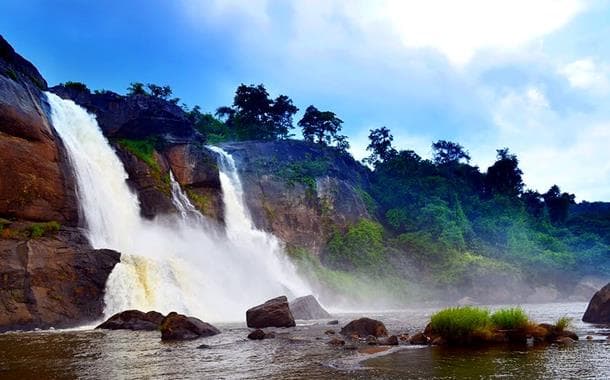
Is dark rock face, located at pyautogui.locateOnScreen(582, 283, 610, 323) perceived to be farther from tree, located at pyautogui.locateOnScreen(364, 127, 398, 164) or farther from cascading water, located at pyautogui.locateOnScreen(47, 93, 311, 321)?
tree, located at pyautogui.locateOnScreen(364, 127, 398, 164)

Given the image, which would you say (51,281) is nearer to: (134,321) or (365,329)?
(134,321)

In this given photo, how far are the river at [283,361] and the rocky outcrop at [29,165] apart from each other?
13.1 m

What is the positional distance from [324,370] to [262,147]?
52.7m

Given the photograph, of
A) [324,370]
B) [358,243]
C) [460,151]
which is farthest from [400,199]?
[324,370]

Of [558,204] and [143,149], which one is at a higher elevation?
[558,204]

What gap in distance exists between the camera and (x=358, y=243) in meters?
58.7

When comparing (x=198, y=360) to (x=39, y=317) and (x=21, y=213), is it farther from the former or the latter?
(x=21, y=213)

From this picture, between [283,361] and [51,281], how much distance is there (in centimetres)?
1691

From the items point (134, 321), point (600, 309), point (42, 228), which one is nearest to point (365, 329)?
point (134, 321)

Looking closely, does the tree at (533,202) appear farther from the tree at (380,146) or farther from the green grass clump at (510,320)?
the green grass clump at (510,320)

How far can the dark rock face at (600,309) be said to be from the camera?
20.9 metres

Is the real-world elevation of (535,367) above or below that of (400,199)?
below

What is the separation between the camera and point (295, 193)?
191ft

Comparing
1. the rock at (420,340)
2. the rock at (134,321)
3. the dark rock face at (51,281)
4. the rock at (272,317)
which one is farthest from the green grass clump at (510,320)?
the dark rock face at (51,281)
